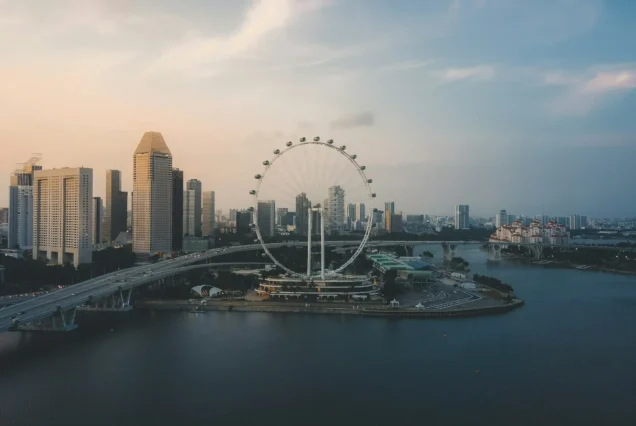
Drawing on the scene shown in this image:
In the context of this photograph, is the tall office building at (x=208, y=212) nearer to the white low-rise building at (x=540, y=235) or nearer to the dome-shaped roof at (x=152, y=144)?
the dome-shaped roof at (x=152, y=144)

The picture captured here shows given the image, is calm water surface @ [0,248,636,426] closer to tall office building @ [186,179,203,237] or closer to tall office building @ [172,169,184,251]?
tall office building @ [172,169,184,251]

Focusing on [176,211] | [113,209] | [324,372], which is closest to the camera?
[324,372]

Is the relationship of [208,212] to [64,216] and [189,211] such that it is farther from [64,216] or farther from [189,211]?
[64,216]

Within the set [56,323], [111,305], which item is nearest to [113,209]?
[111,305]

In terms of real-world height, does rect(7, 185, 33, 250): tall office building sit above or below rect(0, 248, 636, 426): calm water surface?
above

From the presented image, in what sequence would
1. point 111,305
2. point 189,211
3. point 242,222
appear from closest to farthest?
point 111,305 < point 189,211 < point 242,222

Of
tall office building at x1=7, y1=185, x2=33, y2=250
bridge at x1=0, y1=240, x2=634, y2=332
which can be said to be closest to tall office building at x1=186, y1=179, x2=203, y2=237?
tall office building at x1=7, y1=185, x2=33, y2=250
